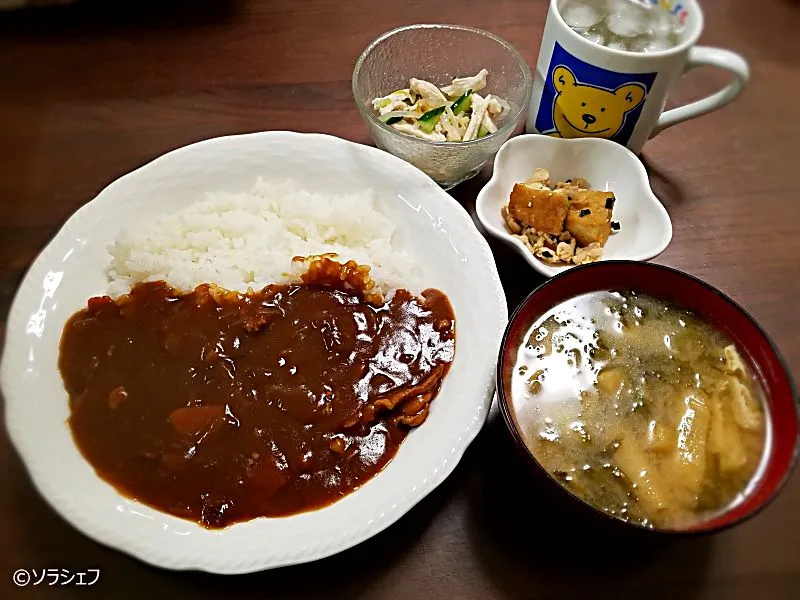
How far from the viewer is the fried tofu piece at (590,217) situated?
1.91 m

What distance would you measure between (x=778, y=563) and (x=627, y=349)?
606 millimetres

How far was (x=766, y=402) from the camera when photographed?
56.4 inches

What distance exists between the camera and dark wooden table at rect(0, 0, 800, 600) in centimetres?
151

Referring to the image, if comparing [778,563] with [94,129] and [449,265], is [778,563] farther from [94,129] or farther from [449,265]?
[94,129]

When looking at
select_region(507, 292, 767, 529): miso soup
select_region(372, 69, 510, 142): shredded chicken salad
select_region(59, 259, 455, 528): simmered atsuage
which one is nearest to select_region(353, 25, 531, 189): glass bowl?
select_region(372, 69, 510, 142): shredded chicken salad

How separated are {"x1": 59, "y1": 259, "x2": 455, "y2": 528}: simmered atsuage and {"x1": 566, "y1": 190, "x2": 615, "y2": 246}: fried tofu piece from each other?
1.47 feet

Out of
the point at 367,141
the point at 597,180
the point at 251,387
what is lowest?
the point at 251,387

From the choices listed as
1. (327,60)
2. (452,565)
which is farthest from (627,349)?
(327,60)

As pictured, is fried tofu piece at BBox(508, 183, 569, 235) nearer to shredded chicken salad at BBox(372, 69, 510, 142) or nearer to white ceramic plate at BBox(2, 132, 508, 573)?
white ceramic plate at BBox(2, 132, 508, 573)

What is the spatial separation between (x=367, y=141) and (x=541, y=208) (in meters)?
0.73

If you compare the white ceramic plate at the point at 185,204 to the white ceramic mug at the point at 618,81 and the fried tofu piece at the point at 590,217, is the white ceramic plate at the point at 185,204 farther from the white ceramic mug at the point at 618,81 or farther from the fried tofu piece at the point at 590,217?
the white ceramic mug at the point at 618,81

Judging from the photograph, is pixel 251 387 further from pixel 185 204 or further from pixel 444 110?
pixel 444 110

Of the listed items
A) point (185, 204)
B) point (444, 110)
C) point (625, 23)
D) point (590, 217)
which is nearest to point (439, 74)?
point (444, 110)

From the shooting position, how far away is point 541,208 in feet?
6.29
